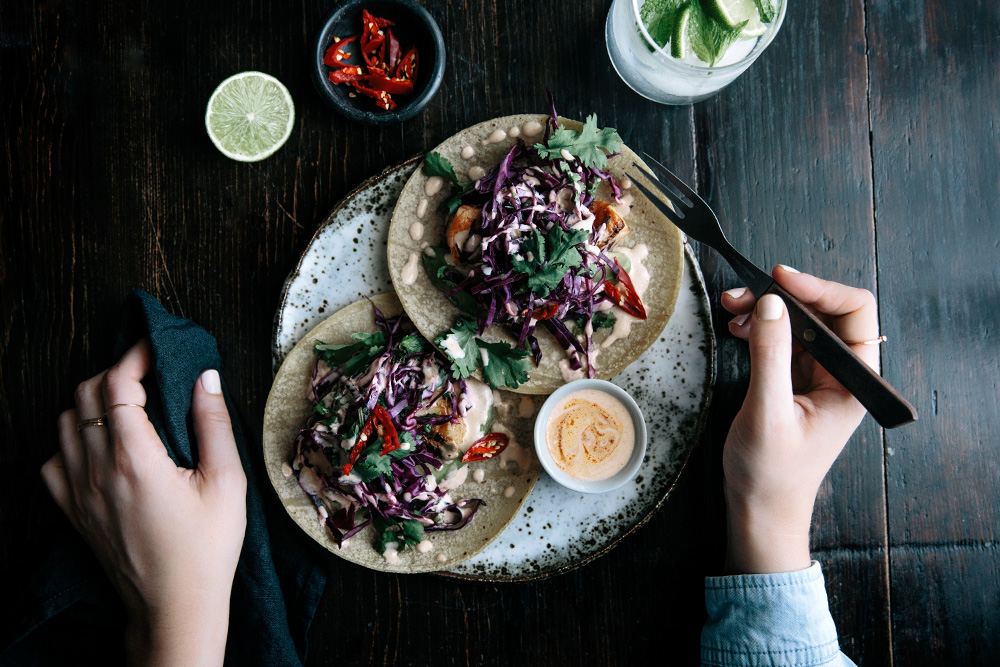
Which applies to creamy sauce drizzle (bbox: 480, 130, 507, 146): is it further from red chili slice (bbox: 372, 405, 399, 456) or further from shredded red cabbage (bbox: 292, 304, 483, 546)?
red chili slice (bbox: 372, 405, 399, 456)

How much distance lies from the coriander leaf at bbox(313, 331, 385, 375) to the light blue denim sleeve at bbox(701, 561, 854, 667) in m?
1.49

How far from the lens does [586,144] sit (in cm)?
216

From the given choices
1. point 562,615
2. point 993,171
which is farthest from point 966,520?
point 562,615

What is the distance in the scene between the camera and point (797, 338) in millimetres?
1996

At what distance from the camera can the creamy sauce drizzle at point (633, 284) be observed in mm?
2246

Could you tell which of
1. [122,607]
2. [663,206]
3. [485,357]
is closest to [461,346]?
[485,357]

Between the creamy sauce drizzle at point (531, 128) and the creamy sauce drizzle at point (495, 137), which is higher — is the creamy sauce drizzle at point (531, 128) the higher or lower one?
the higher one

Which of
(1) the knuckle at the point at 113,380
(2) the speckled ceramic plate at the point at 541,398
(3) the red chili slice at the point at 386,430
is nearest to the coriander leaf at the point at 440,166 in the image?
(2) the speckled ceramic plate at the point at 541,398

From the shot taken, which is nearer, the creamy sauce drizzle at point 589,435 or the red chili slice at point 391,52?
the creamy sauce drizzle at point 589,435

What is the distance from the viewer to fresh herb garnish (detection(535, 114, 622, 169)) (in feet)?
7.03

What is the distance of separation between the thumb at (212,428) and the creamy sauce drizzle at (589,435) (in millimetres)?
1143

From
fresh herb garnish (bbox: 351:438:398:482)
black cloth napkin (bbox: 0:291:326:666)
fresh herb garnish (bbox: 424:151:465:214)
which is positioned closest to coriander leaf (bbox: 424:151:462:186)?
fresh herb garnish (bbox: 424:151:465:214)

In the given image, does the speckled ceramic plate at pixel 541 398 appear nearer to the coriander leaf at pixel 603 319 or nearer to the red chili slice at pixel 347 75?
the coriander leaf at pixel 603 319

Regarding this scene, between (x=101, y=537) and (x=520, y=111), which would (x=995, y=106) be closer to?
(x=520, y=111)
